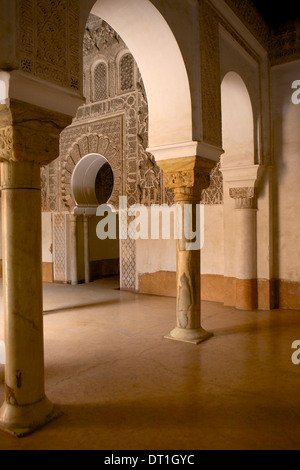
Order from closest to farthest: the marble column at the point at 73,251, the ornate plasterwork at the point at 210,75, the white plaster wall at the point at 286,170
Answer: the ornate plasterwork at the point at 210,75, the white plaster wall at the point at 286,170, the marble column at the point at 73,251

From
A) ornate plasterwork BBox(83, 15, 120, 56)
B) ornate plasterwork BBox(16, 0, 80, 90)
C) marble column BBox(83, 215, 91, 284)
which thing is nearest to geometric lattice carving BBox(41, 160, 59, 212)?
marble column BBox(83, 215, 91, 284)

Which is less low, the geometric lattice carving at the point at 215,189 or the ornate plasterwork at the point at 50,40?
the ornate plasterwork at the point at 50,40

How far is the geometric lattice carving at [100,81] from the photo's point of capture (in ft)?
28.0

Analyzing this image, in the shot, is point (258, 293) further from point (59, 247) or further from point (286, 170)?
point (59, 247)

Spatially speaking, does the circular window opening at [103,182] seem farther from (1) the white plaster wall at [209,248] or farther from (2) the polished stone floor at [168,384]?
(2) the polished stone floor at [168,384]

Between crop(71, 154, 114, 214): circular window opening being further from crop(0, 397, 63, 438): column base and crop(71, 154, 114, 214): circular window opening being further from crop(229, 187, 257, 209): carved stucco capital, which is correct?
crop(0, 397, 63, 438): column base

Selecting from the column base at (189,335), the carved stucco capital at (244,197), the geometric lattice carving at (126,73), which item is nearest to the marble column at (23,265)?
the column base at (189,335)

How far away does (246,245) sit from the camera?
21.0 feet

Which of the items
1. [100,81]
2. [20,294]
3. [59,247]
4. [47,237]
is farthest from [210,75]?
[47,237]

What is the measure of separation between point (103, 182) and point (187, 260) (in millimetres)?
6495

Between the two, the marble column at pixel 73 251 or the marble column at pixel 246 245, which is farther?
the marble column at pixel 73 251

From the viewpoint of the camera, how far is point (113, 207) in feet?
27.7

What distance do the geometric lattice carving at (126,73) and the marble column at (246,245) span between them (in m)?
3.42

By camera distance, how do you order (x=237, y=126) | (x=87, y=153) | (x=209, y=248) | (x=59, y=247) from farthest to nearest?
(x=59, y=247) → (x=87, y=153) → (x=209, y=248) → (x=237, y=126)
